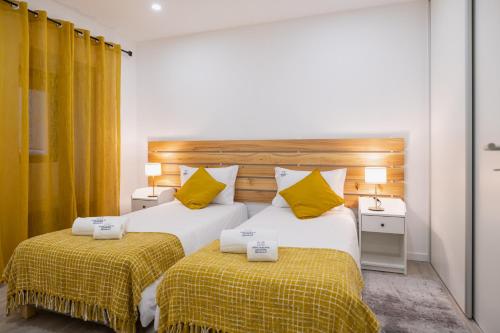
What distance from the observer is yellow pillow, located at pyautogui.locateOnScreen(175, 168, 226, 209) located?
10.6ft

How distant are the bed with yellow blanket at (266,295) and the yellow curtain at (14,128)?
6.37 ft

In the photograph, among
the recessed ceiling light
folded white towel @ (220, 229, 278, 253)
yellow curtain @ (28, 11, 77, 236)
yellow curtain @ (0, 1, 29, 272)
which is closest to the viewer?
folded white towel @ (220, 229, 278, 253)

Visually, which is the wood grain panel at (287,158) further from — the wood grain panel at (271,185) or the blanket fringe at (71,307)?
the blanket fringe at (71,307)

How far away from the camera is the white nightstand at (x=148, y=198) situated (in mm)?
3650

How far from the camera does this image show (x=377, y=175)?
291cm

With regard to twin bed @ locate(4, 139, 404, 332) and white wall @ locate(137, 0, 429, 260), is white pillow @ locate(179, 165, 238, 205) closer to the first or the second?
white wall @ locate(137, 0, 429, 260)

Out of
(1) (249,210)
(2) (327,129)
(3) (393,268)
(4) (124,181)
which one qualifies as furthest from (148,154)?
(3) (393,268)

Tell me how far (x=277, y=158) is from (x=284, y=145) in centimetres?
17

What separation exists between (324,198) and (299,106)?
3.93 feet

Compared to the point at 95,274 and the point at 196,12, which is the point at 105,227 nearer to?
the point at 95,274

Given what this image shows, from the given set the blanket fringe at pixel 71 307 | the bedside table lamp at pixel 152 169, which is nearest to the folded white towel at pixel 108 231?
the blanket fringe at pixel 71 307

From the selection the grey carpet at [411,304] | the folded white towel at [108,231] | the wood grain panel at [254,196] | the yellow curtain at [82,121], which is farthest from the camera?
the wood grain panel at [254,196]

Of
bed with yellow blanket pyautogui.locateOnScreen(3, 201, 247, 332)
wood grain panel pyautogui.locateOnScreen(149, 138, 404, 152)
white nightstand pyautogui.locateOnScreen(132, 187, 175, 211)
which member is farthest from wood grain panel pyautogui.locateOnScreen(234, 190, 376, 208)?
bed with yellow blanket pyautogui.locateOnScreen(3, 201, 247, 332)

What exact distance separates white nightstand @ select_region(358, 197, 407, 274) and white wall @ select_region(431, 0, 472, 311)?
0.30 m
